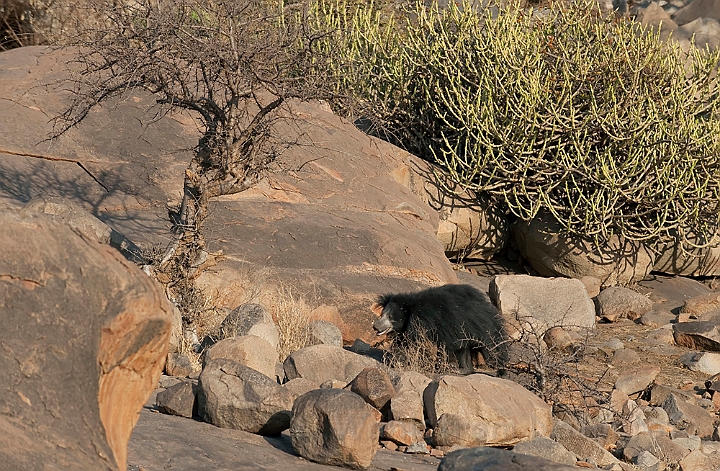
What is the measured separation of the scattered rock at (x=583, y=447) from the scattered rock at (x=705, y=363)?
3052mm

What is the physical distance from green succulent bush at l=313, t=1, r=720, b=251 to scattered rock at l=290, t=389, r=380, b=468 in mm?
5969

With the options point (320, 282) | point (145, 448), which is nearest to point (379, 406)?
point (145, 448)

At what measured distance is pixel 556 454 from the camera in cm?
407

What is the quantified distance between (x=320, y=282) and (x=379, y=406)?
291cm

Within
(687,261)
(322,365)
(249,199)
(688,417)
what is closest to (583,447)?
(322,365)

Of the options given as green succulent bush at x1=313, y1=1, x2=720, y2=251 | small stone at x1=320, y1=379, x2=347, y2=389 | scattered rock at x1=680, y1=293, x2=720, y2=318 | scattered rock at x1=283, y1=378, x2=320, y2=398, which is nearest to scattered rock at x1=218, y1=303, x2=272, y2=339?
small stone at x1=320, y1=379, x2=347, y2=389

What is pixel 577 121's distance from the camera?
32.0 feet

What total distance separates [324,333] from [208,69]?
2.04 m

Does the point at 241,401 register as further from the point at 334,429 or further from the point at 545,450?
the point at 545,450

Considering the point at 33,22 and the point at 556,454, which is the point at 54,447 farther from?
the point at 33,22

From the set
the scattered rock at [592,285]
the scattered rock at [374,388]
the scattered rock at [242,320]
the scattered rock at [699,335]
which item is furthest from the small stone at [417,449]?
the scattered rock at [592,285]

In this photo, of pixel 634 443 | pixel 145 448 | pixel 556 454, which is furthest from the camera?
pixel 634 443

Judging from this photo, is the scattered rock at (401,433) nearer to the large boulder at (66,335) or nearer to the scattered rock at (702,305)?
the large boulder at (66,335)

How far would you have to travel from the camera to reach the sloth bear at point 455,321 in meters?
6.18
